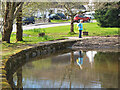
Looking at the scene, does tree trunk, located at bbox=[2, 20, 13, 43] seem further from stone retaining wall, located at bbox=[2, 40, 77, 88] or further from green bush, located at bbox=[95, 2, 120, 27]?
green bush, located at bbox=[95, 2, 120, 27]

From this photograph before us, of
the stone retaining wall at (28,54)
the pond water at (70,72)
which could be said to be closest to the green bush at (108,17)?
the stone retaining wall at (28,54)

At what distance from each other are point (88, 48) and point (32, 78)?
34.2 feet

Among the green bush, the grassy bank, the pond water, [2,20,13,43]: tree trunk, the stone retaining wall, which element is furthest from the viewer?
the green bush

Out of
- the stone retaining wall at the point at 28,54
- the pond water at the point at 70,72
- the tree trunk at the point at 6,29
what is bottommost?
the pond water at the point at 70,72

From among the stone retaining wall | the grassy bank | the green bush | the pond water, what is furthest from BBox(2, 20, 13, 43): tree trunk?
the green bush

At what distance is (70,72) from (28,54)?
4.06 m

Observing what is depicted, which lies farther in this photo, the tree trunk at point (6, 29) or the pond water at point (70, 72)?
the tree trunk at point (6, 29)

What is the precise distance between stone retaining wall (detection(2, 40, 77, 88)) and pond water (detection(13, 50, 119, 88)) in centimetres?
28

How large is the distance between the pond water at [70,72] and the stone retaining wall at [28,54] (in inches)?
11.2

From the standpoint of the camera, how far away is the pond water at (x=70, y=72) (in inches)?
438

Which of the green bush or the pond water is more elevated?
the green bush

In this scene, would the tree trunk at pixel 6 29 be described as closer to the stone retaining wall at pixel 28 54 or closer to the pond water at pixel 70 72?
the stone retaining wall at pixel 28 54

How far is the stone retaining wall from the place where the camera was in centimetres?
1234

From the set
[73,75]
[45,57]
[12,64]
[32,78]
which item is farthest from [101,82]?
[45,57]
